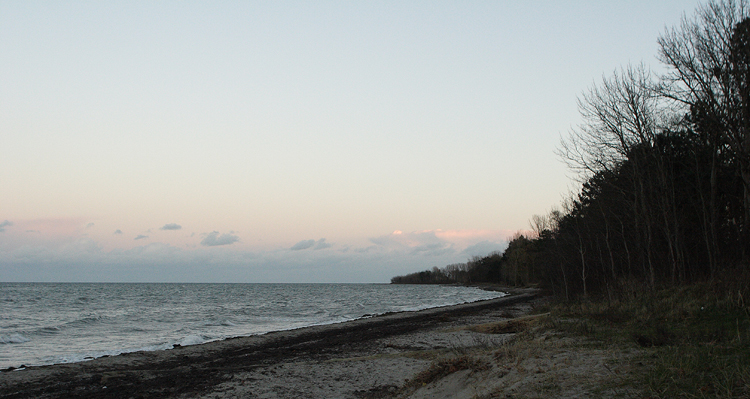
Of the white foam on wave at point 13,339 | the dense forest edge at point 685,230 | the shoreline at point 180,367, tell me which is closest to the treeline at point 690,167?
the dense forest edge at point 685,230

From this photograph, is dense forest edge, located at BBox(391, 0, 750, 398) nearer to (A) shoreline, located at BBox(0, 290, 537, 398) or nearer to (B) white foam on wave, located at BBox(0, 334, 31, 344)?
(A) shoreline, located at BBox(0, 290, 537, 398)

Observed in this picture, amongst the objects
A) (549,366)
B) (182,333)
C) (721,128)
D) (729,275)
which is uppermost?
(721,128)

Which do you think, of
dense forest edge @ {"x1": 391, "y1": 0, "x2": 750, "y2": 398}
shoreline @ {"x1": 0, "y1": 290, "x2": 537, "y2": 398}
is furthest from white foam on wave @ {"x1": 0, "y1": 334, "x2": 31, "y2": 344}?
dense forest edge @ {"x1": 391, "y1": 0, "x2": 750, "y2": 398}

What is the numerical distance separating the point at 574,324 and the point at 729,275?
4784 mm

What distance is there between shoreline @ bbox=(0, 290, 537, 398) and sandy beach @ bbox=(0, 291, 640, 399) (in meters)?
0.03

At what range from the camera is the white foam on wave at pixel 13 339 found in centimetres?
2262

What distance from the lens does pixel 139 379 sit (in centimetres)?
1283

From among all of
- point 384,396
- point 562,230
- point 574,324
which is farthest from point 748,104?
point 562,230

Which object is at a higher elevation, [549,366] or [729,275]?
[729,275]

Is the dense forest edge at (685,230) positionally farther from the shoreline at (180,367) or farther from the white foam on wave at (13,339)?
the white foam on wave at (13,339)

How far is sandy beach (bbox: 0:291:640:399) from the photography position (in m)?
8.49

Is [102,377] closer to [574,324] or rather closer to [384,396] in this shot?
[384,396]

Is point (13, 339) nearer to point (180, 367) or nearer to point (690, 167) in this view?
point (180, 367)

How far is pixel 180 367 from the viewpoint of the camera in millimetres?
14688
